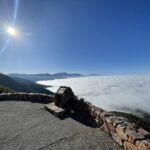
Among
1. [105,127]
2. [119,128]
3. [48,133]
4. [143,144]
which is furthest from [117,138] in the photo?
[48,133]

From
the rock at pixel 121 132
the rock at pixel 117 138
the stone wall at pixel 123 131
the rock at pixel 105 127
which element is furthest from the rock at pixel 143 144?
the rock at pixel 105 127

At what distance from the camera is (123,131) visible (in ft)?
19.9

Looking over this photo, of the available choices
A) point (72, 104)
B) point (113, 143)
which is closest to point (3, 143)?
point (113, 143)

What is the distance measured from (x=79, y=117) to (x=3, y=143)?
14.3 ft

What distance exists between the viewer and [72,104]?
1106cm

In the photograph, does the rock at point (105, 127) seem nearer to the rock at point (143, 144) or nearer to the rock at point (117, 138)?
the rock at point (117, 138)

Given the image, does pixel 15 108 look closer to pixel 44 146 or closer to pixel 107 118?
pixel 44 146

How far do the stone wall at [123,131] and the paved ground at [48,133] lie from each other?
0.31 meters

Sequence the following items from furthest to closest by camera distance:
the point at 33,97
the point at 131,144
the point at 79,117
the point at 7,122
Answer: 1. the point at 33,97
2. the point at 79,117
3. the point at 7,122
4. the point at 131,144

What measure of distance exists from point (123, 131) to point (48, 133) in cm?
319

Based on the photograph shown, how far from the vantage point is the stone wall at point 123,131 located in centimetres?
521

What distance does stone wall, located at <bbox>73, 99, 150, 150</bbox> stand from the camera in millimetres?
5215

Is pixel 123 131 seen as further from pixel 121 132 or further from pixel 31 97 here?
pixel 31 97

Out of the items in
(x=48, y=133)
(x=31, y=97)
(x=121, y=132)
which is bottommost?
(x=48, y=133)
